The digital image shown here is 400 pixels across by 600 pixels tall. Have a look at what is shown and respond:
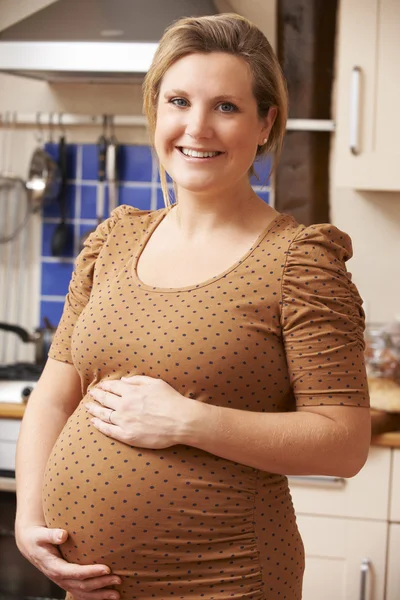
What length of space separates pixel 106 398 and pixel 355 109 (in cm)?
147

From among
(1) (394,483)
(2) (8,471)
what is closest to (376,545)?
(1) (394,483)

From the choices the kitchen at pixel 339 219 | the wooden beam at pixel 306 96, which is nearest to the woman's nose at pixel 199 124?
the kitchen at pixel 339 219

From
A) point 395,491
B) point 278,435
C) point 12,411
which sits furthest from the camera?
point 12,411

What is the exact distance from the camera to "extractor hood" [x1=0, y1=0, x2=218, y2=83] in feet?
7.48

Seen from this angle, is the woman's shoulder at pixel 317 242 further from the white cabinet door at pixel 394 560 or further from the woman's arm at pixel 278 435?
the white cabinet door at pixel 394 560

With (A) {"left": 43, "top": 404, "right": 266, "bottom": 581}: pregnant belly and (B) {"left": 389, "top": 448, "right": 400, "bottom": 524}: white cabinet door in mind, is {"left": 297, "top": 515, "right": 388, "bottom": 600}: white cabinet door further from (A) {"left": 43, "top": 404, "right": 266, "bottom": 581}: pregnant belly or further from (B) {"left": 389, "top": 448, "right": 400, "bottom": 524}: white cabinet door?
(A) {"left": 43, "top": 404, "right": 266, "bottom": 581}: pregnant belly

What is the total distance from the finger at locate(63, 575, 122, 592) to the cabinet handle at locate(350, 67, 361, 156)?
5.08 ft

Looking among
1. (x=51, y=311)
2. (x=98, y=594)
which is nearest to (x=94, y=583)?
(x=98, y=594)

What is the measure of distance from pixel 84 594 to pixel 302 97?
1825 mm

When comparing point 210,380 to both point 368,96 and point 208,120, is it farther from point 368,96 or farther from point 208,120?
point 368,96

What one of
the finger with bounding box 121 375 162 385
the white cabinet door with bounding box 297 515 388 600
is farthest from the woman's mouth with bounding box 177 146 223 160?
the white cabinet door with bounding box 297 515 388 600

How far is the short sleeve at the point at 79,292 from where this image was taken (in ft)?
4.12

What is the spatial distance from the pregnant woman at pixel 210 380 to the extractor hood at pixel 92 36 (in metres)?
1.19

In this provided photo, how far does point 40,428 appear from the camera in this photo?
4.10ft
